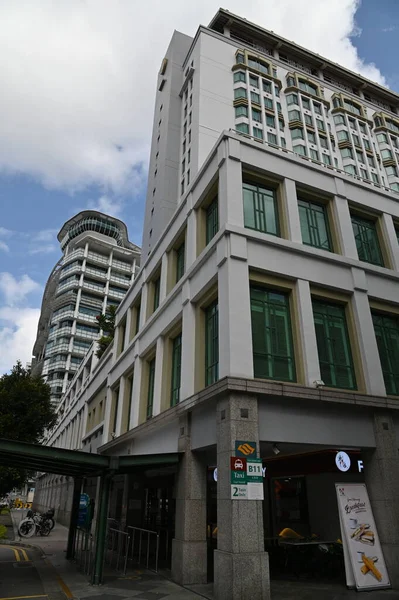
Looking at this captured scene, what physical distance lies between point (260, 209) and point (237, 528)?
960cm

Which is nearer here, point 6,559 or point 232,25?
point 6,559

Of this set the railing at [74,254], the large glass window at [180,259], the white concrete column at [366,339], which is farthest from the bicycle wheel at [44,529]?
the railing at [74,254]

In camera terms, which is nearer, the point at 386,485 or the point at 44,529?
the point at 386,485

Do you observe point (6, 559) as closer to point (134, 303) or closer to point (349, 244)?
point (134, 303)

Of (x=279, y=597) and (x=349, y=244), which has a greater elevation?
(x=349, y=244)

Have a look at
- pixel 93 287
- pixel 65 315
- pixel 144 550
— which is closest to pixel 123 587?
pixel 144 550

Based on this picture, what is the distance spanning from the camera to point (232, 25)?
163 feet

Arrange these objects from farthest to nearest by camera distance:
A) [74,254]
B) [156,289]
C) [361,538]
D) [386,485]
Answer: [74,254], [156,289], [386,485], [361,538]

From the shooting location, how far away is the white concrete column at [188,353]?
13.3m

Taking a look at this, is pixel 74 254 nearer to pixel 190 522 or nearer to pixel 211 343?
pixel 211 343

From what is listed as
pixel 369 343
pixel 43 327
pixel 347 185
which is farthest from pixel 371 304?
pixel 43 327

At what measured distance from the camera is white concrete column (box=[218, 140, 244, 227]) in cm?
1271

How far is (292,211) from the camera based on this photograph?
1409 centimetres

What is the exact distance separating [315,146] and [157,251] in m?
35.5
